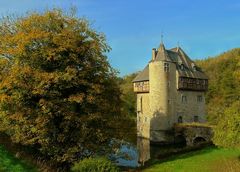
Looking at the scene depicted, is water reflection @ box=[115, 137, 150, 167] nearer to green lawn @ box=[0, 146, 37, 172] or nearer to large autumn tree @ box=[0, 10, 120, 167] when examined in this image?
Result: large autumn tree @ box=[0, 10, 120, 167]

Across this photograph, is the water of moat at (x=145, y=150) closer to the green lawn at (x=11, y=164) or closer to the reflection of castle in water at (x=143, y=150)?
the reflection of castle in water at (x=143, y=150)

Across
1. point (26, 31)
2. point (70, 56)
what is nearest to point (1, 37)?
point (26, 31)

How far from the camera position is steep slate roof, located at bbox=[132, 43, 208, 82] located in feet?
129

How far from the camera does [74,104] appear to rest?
58.2 ft

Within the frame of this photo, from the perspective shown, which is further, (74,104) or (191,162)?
(191,162)

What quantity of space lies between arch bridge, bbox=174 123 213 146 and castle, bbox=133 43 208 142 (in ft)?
3.25

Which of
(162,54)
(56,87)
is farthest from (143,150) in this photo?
(56,87)

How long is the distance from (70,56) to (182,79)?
24721mm

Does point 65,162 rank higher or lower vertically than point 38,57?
lower

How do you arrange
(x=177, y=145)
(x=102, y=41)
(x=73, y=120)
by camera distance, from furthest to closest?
(x=177, y=145), (x=102, y=41), (x=73, y=120)

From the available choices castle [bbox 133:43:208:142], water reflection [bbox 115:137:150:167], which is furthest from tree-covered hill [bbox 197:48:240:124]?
water reflection [bbox 115:137:150:167]

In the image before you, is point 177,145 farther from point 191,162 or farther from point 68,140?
point 68,140

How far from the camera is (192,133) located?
36219 millimetres

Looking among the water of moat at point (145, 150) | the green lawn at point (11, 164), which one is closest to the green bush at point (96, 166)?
the green lawn at point (11, 164)
